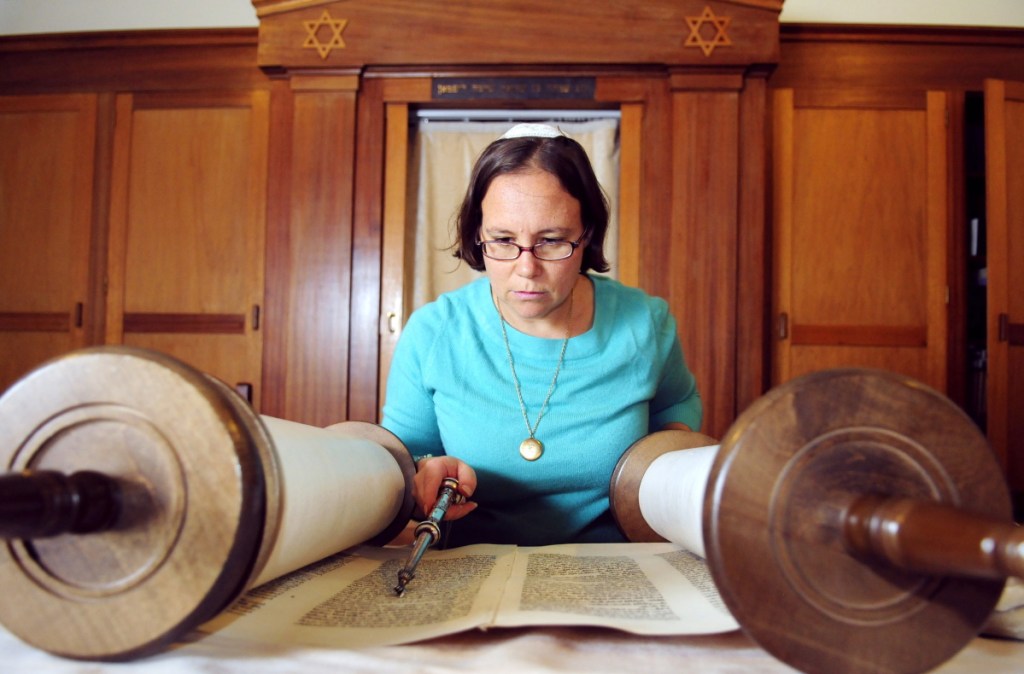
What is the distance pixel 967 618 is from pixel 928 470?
104mm

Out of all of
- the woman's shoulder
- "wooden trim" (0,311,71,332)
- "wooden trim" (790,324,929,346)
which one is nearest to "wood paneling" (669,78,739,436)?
"wooden trim" (790,324,929,346)

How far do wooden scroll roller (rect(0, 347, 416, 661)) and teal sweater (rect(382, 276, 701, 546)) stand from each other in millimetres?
731

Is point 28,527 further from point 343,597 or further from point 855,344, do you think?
point 855,344

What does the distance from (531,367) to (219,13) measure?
3.06 meters

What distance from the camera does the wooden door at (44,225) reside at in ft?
11.3

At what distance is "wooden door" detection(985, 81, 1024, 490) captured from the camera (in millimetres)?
3000

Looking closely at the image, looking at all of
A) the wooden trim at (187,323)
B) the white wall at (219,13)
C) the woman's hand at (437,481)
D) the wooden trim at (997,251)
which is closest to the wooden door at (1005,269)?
the wooden trim at (997,251)

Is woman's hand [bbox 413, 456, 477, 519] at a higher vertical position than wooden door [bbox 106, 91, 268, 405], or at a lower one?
lower

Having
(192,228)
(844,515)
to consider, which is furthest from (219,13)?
(844,515)

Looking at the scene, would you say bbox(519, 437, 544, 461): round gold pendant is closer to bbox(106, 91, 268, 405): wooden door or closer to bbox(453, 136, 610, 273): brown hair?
bbox(453, 136, 610, 273): brown hair

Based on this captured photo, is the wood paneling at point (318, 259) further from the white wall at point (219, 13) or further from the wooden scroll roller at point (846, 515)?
the wooden scroll roller at point (846, 515)

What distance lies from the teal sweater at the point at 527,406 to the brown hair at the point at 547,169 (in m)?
0.15

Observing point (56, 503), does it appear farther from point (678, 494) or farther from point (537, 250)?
point (537, 250)

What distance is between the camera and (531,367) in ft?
4.31
